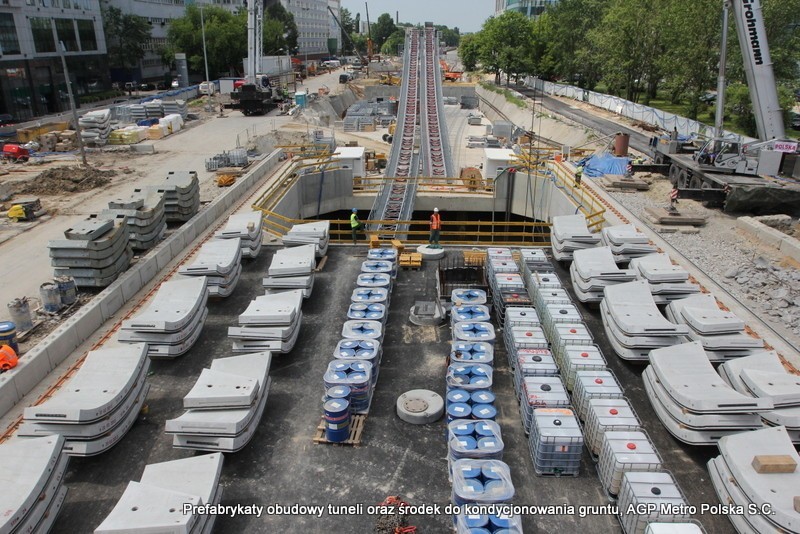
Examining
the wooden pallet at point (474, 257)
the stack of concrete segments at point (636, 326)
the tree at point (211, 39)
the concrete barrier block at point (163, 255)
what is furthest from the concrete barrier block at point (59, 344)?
the tree at point (211, 39)

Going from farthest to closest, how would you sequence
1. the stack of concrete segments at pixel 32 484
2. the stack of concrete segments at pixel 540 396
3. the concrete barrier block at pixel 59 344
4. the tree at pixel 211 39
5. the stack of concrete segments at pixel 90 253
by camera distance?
1. the tree at pixel 211 39
2. the stack of concrete segments at pixel 90 253
3. the concrete barrier block at pixel 59 344
4. the stack of concrete segments at pixel 540 396
5. the stack of concrete segments at pixel 32 484

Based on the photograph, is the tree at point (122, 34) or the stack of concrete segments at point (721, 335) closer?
the stack of concrete segments at point (721, 335)

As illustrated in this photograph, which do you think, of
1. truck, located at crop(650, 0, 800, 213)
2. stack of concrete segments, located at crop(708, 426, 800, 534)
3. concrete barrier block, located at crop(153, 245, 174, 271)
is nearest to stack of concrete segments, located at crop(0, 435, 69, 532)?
concrete barrier block, located at crop(153, 245, 174, 271)

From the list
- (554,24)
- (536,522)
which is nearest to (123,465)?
(536,522)

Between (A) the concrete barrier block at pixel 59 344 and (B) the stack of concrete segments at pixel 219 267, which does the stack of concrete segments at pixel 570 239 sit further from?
(A) the concrete barrier block at pixel 59 344

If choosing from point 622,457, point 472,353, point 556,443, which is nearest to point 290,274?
point 472,353

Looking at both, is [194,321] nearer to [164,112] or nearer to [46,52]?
[164,112]
